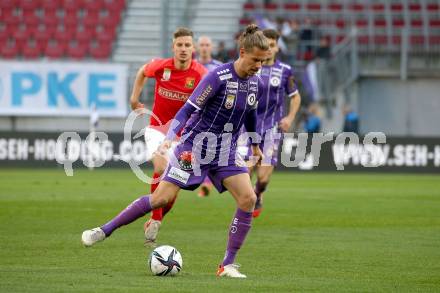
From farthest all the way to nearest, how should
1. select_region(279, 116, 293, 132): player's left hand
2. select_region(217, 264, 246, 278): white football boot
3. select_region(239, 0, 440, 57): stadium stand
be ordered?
1. select_region(239, 0, 440, 57): stadium stand
2. select_region(279, 116, 293, 132): player's left hand
3. select_region(217, 264, 246, 278): white football boot

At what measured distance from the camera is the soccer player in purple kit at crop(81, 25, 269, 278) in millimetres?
8883

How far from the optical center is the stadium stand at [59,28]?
112 feet

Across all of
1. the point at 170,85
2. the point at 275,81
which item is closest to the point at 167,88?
the point at 170,85

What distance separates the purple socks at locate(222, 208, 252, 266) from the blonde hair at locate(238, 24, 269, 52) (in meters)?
1.47

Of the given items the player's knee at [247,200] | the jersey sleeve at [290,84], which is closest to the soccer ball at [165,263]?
the player's knee at [247,200]

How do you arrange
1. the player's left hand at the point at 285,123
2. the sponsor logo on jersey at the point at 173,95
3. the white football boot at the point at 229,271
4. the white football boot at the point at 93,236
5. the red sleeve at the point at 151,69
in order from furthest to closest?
the player's left hand at the point at 285,123 < the red sleeve at the point at 151,69 < the sponsor logo on jersey at the point at 173,95 < the white football boot at the point at 93,236 < the white football boot at the point at 229,271

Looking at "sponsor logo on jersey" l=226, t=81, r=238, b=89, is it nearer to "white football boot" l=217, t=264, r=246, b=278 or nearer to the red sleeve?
"white football boot" l=217, t=264, r=246, b=278

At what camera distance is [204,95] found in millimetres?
8922

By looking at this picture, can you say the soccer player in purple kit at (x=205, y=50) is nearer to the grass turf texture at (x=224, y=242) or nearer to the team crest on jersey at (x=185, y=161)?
the grass turf texture at (x=224, y=242)

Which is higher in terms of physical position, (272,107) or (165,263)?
(272,107)

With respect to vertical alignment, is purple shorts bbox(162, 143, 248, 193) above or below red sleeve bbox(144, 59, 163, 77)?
below

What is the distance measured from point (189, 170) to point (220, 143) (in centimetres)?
38

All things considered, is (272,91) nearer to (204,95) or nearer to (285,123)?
(285,123)

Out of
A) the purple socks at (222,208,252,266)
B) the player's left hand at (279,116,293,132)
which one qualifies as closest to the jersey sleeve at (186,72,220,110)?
the purple socks at (222,208,252,266)
